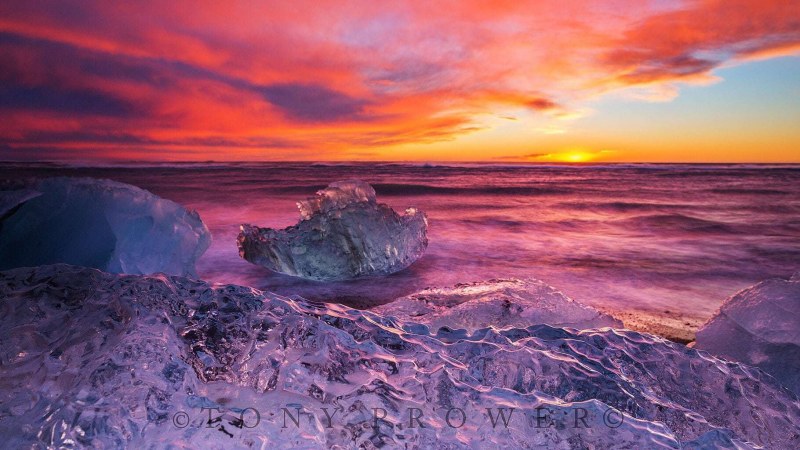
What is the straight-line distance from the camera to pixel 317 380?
1.04 m

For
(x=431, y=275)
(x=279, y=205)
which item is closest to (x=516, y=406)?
(x=431, y=275)

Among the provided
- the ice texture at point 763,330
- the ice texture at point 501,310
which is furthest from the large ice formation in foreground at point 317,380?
the ice texture at point 501,310

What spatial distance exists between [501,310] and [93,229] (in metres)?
2.48

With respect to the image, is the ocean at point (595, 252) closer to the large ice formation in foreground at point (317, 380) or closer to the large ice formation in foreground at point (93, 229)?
the large ice formation in foreground at point (93, 229)

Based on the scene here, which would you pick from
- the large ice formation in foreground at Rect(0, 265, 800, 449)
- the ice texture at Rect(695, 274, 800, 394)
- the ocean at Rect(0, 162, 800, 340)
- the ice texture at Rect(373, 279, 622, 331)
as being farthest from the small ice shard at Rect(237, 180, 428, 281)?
the ice texture at Rect(695, 274, 800, 394)

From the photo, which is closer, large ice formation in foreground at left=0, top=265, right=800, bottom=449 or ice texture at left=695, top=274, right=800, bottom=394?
large ice formation in foreground at left=0, top=265, right=800, bottom=449

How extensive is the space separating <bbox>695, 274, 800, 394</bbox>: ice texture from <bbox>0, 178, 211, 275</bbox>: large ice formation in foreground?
10.1 ft

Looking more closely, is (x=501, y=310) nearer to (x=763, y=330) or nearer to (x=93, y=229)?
(x=763, y=330)

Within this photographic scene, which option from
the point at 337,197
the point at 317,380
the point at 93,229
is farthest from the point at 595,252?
the point at 93,229

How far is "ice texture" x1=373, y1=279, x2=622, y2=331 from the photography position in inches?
79.7

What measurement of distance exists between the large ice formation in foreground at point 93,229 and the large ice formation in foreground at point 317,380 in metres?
1.22

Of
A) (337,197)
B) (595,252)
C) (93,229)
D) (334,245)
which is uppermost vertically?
(337,197)

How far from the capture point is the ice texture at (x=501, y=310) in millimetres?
2025

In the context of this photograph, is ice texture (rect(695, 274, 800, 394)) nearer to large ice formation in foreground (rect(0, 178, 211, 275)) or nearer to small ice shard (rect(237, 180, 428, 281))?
small ice shard (rect(237, 180, 428, 281))
